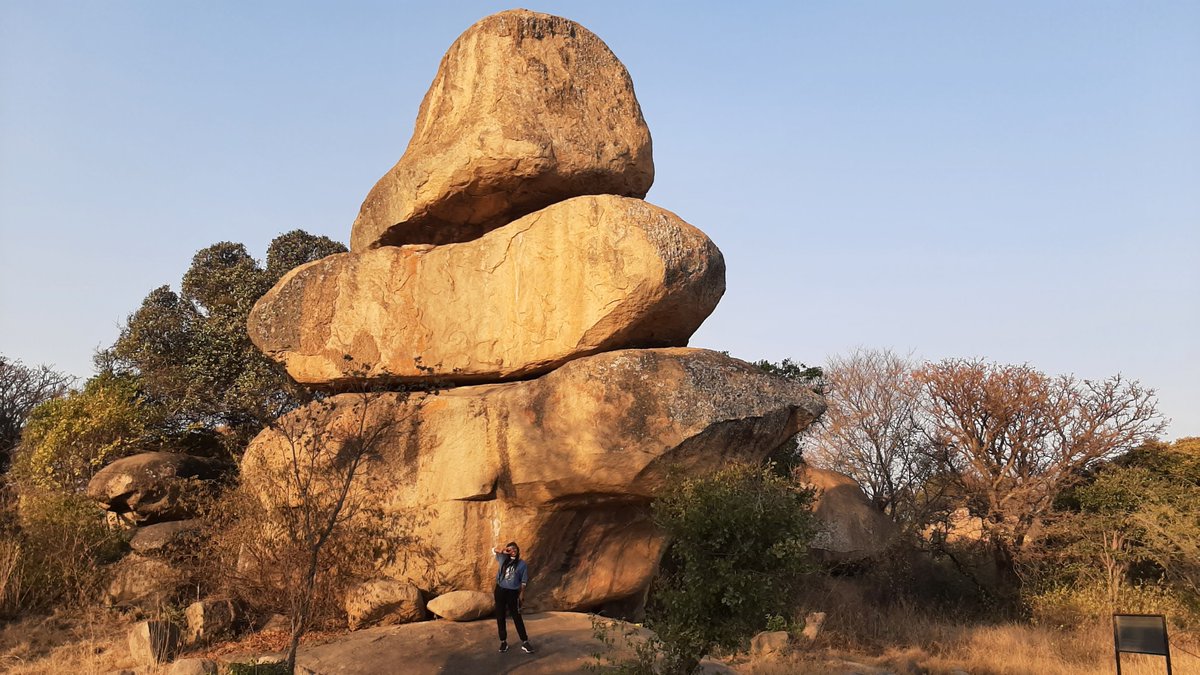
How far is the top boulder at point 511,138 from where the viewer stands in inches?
599

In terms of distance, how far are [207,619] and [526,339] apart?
6.23 m

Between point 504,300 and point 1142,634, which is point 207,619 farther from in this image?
point 1142,634

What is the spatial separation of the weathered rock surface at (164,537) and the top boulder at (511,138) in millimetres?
5646

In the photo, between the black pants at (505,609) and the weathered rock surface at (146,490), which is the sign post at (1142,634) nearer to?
the black pants at (505,609)

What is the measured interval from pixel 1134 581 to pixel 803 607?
771 centimetres

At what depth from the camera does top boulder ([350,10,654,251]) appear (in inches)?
599

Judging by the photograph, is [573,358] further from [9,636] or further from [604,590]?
[9,636]

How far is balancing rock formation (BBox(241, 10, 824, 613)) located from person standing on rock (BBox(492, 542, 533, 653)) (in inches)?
65.0

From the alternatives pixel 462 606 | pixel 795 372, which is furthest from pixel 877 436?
pixel 462 606

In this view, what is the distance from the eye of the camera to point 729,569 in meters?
10.3

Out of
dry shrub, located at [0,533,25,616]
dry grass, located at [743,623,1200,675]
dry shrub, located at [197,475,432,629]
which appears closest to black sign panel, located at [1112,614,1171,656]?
dry grass, located at [743,623,1200,675]

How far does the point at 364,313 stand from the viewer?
1583cm

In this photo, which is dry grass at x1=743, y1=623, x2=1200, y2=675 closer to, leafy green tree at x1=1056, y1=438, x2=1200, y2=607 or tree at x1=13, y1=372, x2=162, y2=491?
leafy green tree at x1=1056, y1=438, x2=1200, y2=607

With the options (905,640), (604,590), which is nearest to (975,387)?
(905,640)
